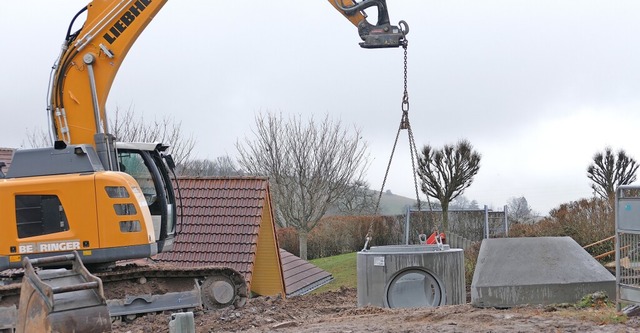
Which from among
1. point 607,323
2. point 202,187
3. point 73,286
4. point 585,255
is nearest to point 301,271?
point 202,187

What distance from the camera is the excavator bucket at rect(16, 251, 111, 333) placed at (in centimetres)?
620

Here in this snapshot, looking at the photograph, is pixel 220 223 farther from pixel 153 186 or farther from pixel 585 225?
pixel 585 225

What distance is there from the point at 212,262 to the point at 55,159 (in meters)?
5.58

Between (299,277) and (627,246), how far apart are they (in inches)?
399

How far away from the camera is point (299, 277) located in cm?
1895

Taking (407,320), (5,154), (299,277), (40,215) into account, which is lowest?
(299,277)

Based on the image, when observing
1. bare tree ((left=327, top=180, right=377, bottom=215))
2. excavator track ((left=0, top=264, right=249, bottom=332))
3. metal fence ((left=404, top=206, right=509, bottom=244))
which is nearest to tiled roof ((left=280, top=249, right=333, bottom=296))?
metal fence ((left=404, top=206, right=509, bottom=244))

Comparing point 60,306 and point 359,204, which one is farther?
point 359,204

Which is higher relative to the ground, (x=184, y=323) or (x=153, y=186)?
(x=153, y=186)

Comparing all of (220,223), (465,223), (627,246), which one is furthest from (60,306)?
(465,223)

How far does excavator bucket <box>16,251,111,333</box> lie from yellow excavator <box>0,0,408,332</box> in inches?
89.9

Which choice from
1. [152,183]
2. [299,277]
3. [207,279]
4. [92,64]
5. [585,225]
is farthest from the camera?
[299,277]

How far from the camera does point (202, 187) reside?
16.5 m

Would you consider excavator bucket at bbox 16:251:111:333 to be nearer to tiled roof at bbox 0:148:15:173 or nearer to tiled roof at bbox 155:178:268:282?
tiled roof at bbox 155:178:268:282
